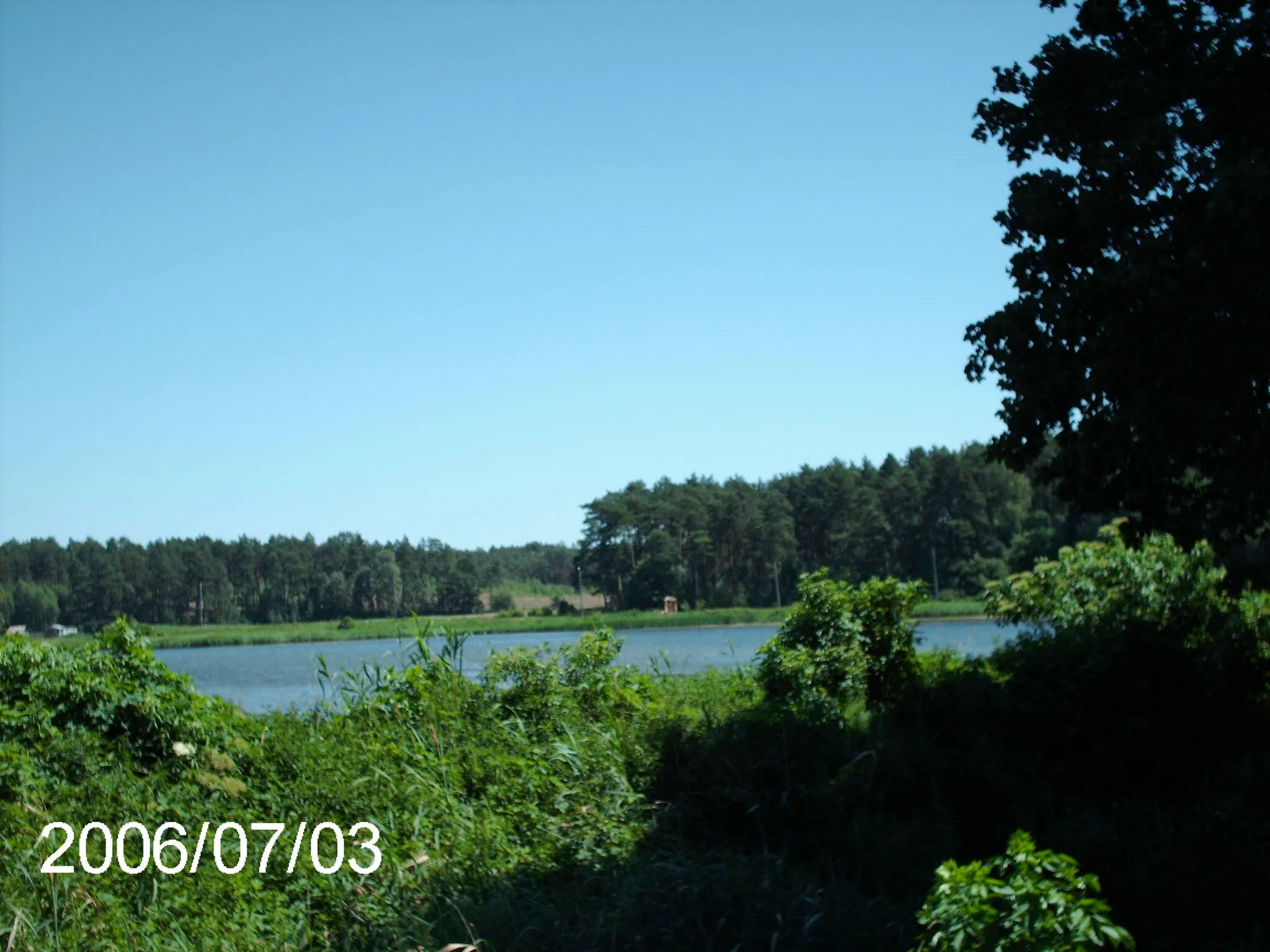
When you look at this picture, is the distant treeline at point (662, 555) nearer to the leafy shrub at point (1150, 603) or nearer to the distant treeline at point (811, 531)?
the distant treeline at point (811, 531)

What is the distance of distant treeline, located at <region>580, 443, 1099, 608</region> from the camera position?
3725cm

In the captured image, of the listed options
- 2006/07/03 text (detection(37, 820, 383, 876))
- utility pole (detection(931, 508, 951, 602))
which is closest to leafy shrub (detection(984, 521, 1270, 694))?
2006/07/03 text (detection(37, 820, 383, 876))

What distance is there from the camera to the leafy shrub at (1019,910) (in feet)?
11.7

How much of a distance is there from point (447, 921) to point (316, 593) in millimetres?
26746

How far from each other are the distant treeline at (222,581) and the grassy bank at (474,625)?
0.56m

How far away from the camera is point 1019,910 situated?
3.68 metres

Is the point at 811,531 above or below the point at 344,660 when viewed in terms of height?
above

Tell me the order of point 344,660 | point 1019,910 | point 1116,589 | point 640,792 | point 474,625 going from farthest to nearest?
point 474,625, point 1116,589, point 344,660, point 640,792, point 1019,910

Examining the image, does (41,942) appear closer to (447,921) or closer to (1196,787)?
(447,921)

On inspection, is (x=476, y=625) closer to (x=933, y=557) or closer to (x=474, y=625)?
(x=474, y=625)

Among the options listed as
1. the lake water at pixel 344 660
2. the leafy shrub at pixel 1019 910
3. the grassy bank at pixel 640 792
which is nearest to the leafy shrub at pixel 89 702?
the grassy bank at pixel 640 792

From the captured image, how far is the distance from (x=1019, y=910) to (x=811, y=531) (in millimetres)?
45854

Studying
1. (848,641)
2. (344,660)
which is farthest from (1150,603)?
(344,660)

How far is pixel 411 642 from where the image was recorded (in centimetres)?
998
